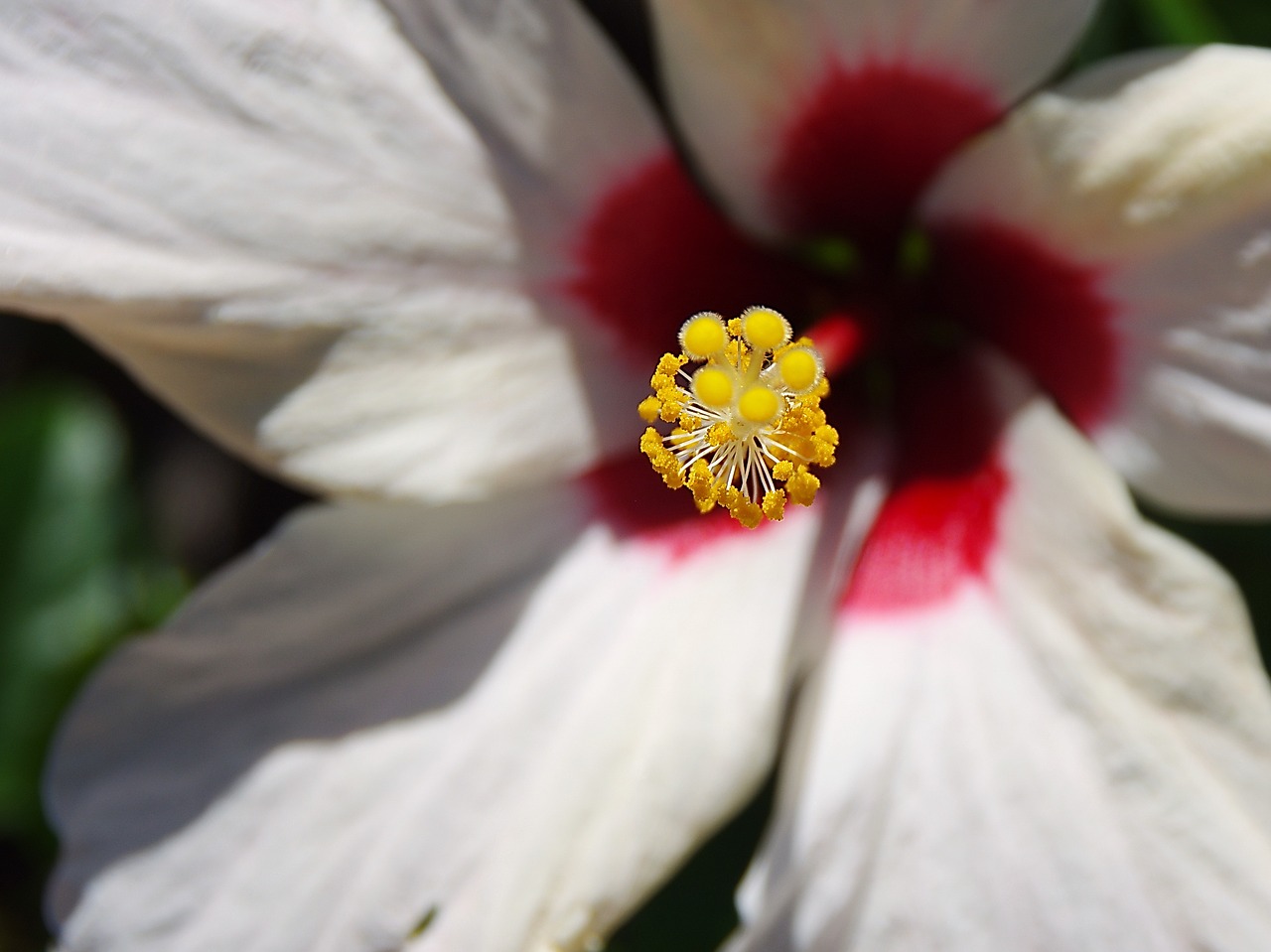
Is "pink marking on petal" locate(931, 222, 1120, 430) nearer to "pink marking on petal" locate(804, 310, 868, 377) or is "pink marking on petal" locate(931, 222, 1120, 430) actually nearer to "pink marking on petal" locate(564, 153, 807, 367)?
"pink marking on petal" locate(804, 310, 868, 377)

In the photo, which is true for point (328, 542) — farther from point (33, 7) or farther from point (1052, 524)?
point (1052, 524)

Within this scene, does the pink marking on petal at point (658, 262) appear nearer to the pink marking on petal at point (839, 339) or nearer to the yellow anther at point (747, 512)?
the pink marking on petal at point (839, 339)

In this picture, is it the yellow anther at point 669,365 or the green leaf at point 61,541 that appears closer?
the yellow anther at point 669,365

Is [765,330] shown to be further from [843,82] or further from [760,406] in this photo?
[843,82]

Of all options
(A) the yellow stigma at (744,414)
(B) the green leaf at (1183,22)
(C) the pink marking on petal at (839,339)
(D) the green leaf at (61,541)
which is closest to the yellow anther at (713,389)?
(A) the yellow stigma at (744,414)

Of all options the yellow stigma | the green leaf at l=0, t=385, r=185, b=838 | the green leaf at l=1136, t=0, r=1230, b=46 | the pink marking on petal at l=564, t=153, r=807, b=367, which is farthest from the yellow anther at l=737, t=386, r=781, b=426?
the green leaf at l=0, t=385, r=185, b=838

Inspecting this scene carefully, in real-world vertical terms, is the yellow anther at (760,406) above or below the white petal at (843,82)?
below
